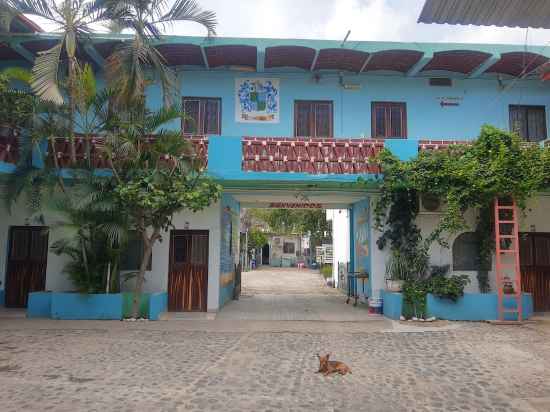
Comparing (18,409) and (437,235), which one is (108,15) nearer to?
(18,409)

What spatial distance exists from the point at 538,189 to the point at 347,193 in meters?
4.08

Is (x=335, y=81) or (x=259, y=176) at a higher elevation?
(x=335, y=81)

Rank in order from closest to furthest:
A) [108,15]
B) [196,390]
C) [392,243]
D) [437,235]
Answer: [196,390] < [108,15] < [437,235] < [392,243]

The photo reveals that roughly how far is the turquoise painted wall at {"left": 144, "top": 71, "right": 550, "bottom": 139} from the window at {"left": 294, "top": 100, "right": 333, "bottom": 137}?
15cm

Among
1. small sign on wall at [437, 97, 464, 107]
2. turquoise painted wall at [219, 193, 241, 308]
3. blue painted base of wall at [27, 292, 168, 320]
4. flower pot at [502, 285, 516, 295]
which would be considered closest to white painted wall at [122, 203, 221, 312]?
turquoise painted wall at [219, 193, 241, 308]

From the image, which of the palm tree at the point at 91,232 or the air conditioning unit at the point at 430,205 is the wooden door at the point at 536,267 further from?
the palm tree at the point at 91,232

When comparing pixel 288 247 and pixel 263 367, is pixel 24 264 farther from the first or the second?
pixel 288 247

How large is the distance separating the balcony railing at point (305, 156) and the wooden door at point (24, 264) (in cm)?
551

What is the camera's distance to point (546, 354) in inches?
274

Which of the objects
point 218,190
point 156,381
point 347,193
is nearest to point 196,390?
point 156,381

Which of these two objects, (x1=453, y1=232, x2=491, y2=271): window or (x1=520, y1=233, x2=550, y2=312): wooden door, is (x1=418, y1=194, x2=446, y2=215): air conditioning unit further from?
(x1=520, y1=233, x2=550, y2=312): wooden door

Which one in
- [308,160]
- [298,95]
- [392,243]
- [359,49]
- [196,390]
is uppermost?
[359,49]

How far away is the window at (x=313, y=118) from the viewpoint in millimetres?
12180

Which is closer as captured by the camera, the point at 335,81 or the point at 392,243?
the point at 392,243
